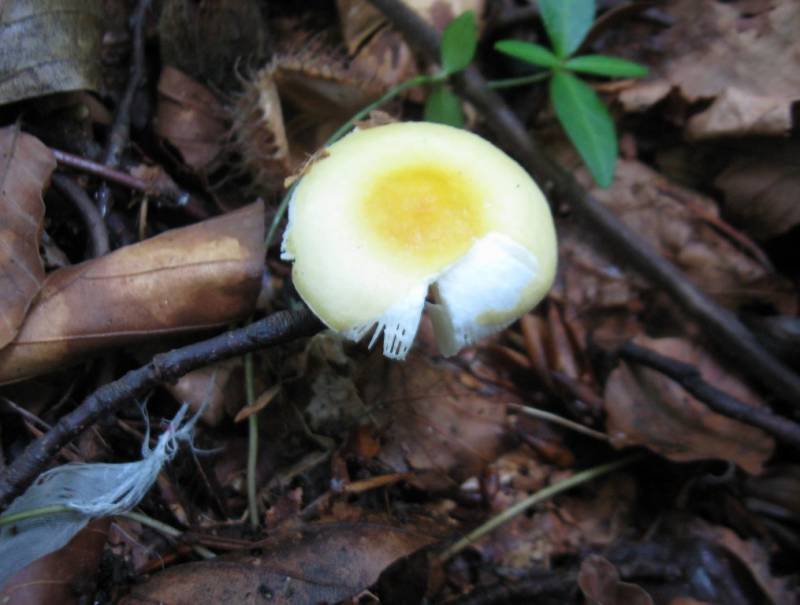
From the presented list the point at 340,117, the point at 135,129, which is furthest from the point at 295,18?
the point at 135,129

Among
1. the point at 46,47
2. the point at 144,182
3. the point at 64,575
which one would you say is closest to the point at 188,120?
the point at 144,182

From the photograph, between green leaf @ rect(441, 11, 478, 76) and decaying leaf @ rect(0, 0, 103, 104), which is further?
green leaf @ rect(441, 11, 478, 76)

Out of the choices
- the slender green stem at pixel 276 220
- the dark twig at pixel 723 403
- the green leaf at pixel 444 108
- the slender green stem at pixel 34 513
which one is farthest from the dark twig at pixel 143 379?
the dark twig at pixel 723 403

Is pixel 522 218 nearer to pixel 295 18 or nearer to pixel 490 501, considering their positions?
pixel 490 501

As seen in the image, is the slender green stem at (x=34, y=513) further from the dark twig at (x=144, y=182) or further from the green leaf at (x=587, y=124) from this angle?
the green leaf at (x=587, y=124)

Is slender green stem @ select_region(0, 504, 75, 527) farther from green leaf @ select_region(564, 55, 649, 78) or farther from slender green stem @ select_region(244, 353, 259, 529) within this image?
green leaf @ select_region(564, 55, 649, 78)

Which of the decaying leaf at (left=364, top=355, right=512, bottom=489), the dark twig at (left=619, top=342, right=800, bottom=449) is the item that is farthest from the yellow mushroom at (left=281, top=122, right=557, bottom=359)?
the dark twig at (left=619, top=342, right=800, bottom=449)
